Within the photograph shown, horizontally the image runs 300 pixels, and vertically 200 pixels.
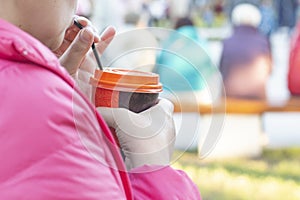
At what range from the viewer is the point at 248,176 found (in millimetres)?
4285

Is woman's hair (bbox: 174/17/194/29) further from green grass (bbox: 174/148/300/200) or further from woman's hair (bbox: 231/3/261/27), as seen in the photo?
green grass (bbox: 174/148/300/200)

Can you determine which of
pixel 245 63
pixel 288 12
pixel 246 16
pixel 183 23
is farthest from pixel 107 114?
pixel 288 12

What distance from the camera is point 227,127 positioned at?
189 inches

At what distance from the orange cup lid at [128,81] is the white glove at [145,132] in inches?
1.3

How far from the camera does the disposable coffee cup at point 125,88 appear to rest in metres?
0.94

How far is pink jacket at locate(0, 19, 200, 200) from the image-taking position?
30.8 inches

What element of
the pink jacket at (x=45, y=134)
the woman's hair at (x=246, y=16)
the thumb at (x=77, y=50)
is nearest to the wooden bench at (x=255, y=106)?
the woman's hair at (x=246, y=16)

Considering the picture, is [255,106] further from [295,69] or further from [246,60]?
[295,69]

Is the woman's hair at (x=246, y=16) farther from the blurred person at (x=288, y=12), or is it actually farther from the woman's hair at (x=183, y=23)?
the blurred person at (x=288, y=12)

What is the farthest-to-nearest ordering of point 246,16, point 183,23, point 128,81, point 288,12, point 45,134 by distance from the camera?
1. point 288,12
2. point 183,23
3. point 246,16
4. point 128,81
5. point 45,134

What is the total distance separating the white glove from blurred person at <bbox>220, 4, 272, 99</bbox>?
155 inches

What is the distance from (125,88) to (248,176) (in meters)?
3.44

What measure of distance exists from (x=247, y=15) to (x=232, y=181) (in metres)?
1.55

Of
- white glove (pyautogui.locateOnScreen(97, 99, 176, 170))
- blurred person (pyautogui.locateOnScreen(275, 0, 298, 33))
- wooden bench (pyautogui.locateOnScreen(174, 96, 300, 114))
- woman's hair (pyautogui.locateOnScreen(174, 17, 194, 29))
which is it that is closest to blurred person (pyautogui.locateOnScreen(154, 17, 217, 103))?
white glove (pyautogui.locateOnScreen(97, 99, 176, 170))
